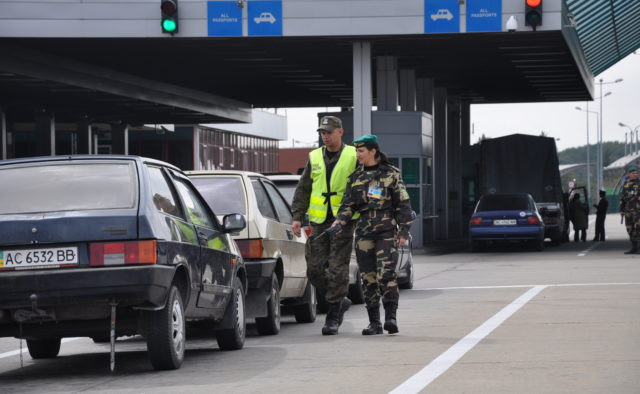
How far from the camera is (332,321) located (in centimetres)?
1206

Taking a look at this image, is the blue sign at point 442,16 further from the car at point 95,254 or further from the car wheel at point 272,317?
the car at point 95,254

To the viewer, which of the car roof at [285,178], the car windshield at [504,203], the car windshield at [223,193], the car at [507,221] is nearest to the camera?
the car windshield at [223,193]

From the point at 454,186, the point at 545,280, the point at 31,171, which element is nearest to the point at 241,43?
the point at 545,280

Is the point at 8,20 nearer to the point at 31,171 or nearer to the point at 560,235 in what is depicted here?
the point at 560,235

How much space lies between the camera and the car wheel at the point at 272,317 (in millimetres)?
12203

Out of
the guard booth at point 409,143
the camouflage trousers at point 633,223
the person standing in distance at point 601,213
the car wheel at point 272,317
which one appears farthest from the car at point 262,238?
the person standing in distance at point 601,213

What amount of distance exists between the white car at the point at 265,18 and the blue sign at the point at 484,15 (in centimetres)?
458

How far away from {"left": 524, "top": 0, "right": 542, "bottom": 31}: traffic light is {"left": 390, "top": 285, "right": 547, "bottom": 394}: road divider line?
1588cm

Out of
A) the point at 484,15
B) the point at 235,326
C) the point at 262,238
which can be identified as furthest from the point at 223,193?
the point at 484,15

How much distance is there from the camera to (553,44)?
35.5 meters

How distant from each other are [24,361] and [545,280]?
11201 mm

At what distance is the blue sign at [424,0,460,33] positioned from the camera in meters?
31.3

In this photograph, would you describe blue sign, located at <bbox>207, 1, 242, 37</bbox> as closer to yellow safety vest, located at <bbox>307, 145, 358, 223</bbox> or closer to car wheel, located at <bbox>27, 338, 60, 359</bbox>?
yellow safety vest, located at <bbox>307, 145, 358, 223</bbox>

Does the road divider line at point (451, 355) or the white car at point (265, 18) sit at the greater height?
the white car at point (265, 18)
